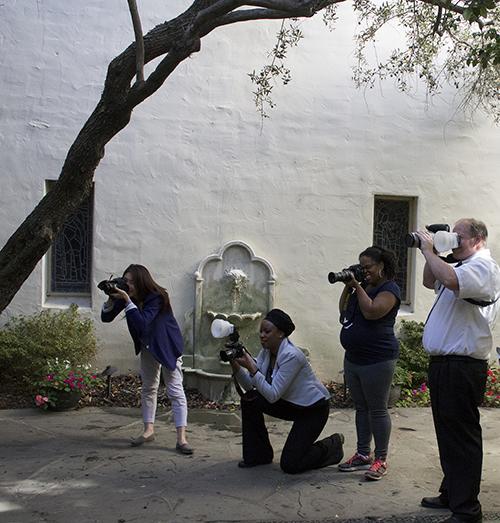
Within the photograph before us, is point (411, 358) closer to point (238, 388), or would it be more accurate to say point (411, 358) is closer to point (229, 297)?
point (229, 297)

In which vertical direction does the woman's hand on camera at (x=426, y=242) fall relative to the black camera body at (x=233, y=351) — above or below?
above

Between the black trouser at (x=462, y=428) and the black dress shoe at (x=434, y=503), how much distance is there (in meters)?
0.35

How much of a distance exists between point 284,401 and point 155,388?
1355 millimetres

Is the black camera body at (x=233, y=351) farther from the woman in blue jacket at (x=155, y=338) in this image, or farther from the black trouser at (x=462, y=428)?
the black trouser at (x=462, y=428)

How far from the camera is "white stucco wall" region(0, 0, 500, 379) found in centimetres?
794

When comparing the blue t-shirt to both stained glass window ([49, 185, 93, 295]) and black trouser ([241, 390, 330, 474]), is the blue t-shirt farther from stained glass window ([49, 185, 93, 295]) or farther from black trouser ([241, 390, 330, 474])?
stained glass window ([49, 185, 93, 295])

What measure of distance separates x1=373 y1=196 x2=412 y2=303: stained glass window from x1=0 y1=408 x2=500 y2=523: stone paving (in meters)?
2.75

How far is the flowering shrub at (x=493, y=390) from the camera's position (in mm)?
7678

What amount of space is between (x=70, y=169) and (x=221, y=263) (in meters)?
3.54

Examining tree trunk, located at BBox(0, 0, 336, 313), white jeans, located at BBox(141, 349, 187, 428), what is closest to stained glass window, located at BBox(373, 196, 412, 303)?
white jeans, located at BBox(141, 349, 187, 428)

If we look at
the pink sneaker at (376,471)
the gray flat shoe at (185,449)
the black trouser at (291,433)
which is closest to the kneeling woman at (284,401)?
the black trouser at (291,433)

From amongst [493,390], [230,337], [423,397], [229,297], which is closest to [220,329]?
[230,337]

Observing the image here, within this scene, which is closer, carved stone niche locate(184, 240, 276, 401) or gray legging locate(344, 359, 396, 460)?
gray legging locate(344, 359, 396, 460)

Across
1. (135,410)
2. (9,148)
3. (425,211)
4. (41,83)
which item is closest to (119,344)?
(135,410)
